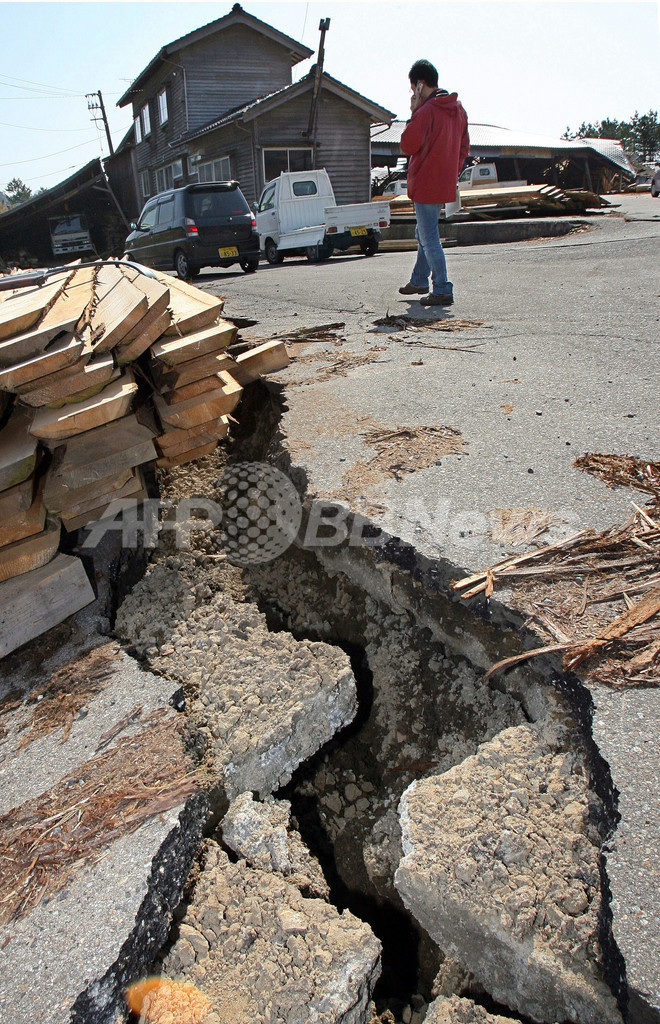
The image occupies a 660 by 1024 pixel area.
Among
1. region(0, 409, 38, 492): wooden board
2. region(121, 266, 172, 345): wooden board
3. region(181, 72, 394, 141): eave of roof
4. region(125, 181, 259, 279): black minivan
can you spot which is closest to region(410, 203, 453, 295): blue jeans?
region(121, 266, 172, 345): wooden board

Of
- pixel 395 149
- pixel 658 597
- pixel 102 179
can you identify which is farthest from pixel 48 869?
pixel 102 179

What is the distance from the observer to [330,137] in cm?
1984

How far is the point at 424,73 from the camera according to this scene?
518cm

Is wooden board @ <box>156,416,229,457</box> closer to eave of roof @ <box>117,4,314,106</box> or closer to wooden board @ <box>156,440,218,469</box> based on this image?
wooden board @ <box>156,440,218,469</box>

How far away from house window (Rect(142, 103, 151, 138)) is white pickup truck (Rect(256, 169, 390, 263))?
15.8m

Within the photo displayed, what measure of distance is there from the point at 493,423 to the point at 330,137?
2036 centimetres

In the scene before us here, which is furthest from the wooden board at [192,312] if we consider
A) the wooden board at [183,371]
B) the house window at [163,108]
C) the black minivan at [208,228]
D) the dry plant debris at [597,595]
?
the house window at [163,108]

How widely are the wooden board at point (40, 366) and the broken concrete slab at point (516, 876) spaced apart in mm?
1775

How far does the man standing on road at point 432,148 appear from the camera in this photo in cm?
521

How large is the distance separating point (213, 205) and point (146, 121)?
19557 millimetres

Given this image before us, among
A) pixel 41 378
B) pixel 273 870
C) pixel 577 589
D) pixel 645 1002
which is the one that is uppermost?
pixel 41 378

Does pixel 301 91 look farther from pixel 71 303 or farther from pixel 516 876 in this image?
pixel 516 876

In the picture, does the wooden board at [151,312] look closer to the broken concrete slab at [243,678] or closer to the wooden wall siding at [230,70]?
the broken concrete slab at [243,678]

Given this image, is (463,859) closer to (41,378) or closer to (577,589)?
(577,589)
